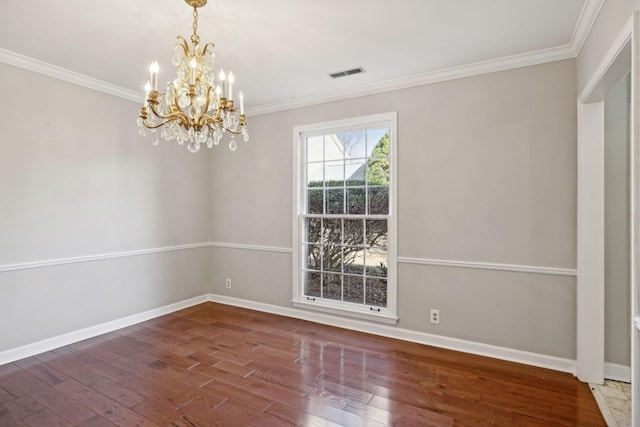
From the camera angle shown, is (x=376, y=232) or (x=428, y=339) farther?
(x=376, y=232)

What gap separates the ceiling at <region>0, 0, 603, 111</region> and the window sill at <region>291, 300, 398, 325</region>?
242 cm

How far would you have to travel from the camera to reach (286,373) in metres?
2.76

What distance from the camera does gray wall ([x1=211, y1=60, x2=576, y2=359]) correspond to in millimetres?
2811

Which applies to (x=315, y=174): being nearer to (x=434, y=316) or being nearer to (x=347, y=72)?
(x=347, y=72)

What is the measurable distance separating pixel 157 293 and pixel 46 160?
6.12 ft

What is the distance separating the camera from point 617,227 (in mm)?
2607

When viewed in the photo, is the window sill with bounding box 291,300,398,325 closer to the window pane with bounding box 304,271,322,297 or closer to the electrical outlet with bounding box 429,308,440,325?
the window pane with bounding box 304,271,322,297

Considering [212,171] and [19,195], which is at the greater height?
[212,171]

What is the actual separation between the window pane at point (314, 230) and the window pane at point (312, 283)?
0.41 metres

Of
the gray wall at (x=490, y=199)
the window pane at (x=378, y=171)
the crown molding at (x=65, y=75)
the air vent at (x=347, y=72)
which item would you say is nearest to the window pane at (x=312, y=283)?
the gray wall at (x=490, y=199)

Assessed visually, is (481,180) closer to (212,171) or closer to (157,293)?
(212,171)

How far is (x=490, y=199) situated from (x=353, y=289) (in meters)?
1.72

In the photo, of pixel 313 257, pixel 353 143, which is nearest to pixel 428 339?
pixel 313 257

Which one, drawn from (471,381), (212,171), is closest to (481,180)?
(471,381)
